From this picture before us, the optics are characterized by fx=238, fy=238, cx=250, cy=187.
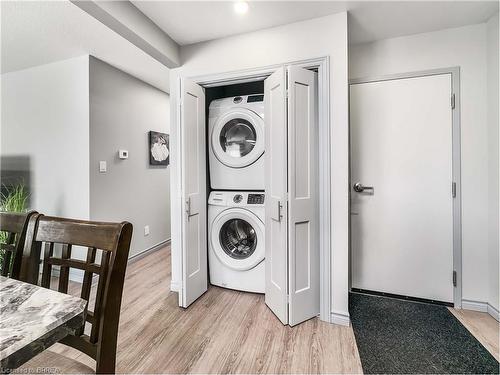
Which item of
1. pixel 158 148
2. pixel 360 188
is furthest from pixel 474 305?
pixel 158 148

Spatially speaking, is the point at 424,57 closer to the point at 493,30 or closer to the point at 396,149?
the point at 493,30

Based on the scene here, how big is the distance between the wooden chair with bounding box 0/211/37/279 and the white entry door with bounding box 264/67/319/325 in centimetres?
138

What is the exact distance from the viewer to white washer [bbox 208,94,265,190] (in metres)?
2.17

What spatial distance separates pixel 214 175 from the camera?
237 centimetres

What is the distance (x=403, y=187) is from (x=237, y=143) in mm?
1546

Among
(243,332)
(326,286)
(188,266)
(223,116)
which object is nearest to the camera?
(243,332)

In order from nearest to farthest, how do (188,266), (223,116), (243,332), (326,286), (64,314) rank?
(64,314), (243,332), (326,286), (188,266), (223,116)

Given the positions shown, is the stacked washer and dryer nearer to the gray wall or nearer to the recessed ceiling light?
the recessed ceiling light

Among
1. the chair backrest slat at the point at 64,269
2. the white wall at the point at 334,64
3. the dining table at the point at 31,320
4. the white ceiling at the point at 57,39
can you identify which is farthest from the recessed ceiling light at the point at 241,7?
the dining table at the point at 31,320

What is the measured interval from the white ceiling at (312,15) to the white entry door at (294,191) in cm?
44

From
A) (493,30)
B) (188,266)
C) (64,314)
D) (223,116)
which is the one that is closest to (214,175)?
(223,116)

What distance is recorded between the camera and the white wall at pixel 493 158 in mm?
1759

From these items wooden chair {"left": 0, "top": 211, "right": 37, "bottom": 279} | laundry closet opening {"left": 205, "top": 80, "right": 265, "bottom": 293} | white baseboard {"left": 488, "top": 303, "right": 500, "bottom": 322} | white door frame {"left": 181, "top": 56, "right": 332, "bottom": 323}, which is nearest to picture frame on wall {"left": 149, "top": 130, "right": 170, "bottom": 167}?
laundry closet opening {"left": 205, "top": 80, "right": 265, "bottom": 293}

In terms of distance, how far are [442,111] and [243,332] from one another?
235cm
